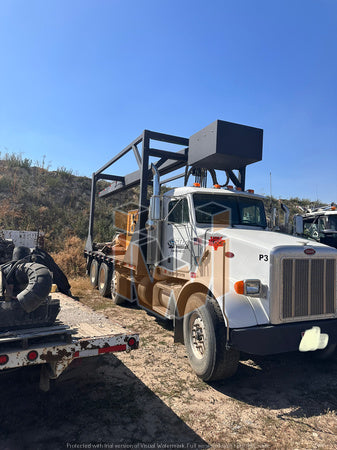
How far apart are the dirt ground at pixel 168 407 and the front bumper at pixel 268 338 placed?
62cm

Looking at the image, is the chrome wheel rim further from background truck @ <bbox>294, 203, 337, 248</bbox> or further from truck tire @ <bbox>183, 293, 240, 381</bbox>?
background truck @ <bbox>294, 203, 337, 248</bbox>

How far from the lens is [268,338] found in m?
3.74

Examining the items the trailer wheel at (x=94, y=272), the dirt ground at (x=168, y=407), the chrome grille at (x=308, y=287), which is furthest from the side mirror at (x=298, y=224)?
the trailer wheel at (x=94, y=272)

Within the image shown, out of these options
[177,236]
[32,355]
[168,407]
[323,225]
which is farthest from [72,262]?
[32,355]

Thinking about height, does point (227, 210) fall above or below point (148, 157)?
below

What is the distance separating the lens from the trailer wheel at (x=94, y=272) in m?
10.4

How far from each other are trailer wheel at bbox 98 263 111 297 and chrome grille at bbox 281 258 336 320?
6148 mm

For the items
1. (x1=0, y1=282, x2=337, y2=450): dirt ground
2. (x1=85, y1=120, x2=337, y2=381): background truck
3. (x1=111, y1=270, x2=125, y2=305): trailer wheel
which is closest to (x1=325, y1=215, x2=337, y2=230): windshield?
(x1=85, y1=120, x2=337, y2=381): background truck

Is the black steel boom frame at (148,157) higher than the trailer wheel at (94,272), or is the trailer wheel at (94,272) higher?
the black steel boom frame at (148,157)

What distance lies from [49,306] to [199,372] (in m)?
2.15

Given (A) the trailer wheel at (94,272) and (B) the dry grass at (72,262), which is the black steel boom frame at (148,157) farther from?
(B) the dry grass at (72,262)

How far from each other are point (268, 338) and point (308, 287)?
0.87 metres

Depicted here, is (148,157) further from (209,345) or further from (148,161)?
(209,345)

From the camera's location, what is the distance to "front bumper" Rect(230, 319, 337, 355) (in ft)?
12.1
